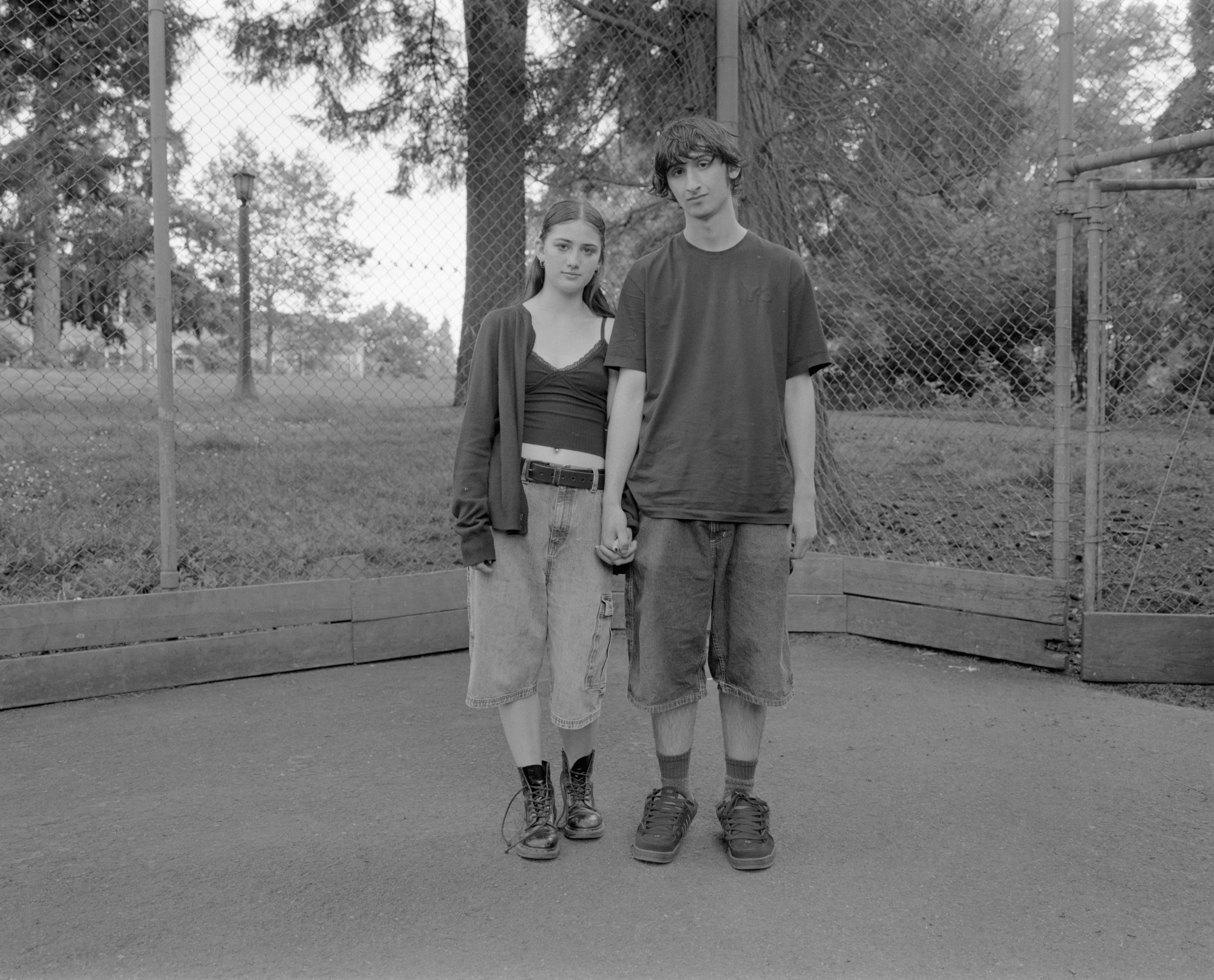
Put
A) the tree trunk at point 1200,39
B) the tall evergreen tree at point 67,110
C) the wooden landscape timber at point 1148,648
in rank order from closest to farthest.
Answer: the wooden landscape timber at point 1148,648
the tall evergreen tree at point 67,110
the tree trunk at point 1200,39

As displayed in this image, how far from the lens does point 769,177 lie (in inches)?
245

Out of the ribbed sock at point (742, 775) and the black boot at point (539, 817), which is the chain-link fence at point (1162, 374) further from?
the black boot at point (539, 817)

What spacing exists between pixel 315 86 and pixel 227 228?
44.3 inches

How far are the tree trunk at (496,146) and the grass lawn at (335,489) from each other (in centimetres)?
75

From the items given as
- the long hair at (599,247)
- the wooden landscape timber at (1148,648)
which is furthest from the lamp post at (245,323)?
the wooden landscape timber at (1148,648)

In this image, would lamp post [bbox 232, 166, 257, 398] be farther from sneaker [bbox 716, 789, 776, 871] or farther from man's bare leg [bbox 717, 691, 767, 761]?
sneaker [bbox 716, 789, 776, 871]

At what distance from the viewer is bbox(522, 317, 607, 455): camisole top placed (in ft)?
9.77

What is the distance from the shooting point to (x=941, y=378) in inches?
304

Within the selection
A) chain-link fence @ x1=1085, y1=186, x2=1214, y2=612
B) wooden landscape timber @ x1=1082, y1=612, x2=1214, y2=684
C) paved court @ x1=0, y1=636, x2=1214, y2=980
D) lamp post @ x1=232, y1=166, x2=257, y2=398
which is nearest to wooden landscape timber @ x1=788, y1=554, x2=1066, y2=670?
wooden landscape timber @ x1=1082, y1=612, x2=1214, y2=684

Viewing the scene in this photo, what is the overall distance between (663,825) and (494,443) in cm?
117

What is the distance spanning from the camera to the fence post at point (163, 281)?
464 cm

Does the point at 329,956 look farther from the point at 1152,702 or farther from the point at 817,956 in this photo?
the point at 1152,702

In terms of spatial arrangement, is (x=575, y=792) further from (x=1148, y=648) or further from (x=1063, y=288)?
(x=1063, y=288)

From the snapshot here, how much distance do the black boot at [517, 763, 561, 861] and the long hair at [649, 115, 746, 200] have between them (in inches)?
69.4
